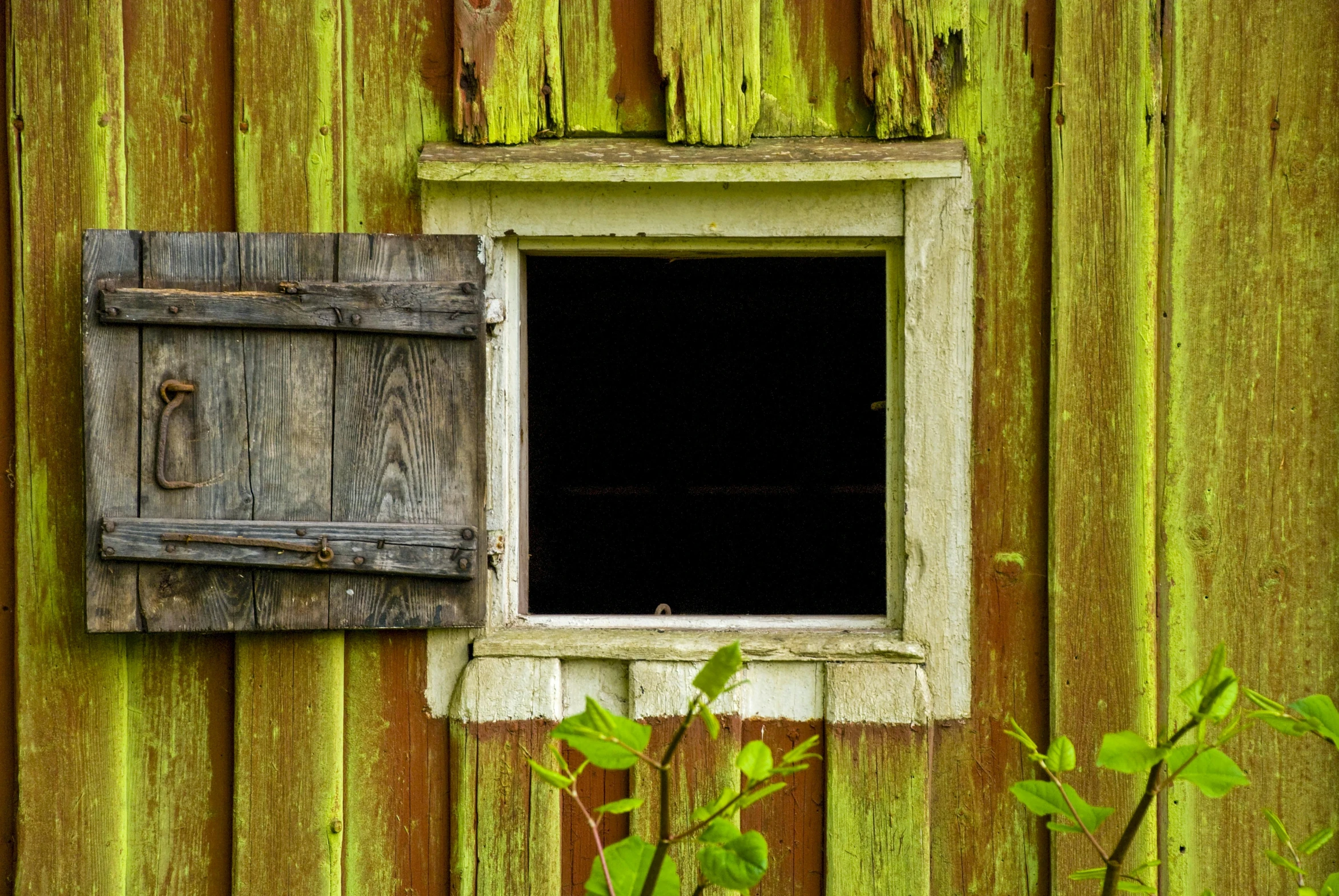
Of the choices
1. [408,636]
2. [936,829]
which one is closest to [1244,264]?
[936,829]

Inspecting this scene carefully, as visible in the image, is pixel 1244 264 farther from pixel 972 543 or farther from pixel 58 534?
pixel 58 534

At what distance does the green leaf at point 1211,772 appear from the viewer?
1.01 metres

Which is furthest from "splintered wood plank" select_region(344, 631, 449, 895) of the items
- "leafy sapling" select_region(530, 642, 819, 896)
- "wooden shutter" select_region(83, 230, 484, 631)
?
"leafy sapling" select_region(530, 642, 819, 896)

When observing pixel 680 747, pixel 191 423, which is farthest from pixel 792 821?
pixel 191 423

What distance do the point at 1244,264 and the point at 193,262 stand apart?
7.10 ft

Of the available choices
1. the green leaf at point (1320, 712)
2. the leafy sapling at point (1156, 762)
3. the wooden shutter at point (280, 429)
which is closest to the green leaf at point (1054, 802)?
the leafy sapling at point (1156, 762)

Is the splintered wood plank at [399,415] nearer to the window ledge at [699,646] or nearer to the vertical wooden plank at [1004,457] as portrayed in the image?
the window ledge at [699,646]

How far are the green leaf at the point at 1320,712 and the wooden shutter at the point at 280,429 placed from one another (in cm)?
147

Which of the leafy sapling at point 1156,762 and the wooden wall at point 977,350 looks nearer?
the leafy sapling at point 1156,762

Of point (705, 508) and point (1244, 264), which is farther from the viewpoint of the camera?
point (705, 508)

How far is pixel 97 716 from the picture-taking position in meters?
2.13

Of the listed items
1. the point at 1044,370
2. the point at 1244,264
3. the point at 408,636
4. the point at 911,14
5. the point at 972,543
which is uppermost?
the point at 911,14

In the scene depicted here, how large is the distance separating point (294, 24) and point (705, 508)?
4.02 meters

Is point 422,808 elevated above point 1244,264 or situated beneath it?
situated beneath
